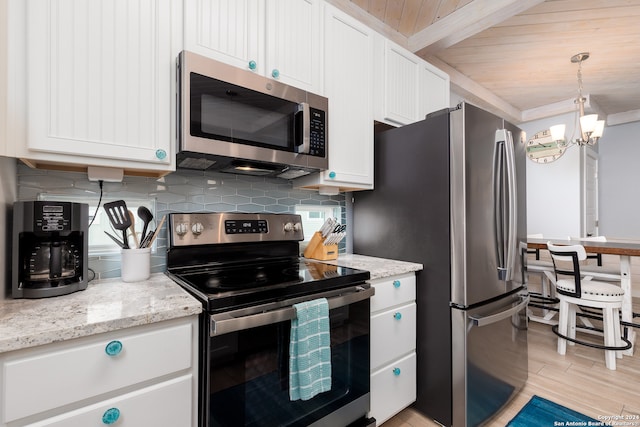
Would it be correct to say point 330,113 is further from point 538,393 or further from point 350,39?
point 538,393

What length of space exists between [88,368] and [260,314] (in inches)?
18.9

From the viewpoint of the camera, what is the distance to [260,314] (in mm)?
1060

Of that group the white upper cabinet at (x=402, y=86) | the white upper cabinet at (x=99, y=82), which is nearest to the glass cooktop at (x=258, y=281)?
the white upper cabinet at (x=99, y=82)

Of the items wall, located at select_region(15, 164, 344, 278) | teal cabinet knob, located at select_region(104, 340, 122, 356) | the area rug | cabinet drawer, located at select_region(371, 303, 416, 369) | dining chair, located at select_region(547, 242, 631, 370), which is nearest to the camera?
teal cabinet knob, located at select_region(104, 340, 122, 356)

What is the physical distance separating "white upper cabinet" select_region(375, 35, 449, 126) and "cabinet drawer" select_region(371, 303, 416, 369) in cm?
122

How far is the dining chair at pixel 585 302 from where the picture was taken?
2.29 metres

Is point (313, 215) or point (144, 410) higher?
point (313, 215)

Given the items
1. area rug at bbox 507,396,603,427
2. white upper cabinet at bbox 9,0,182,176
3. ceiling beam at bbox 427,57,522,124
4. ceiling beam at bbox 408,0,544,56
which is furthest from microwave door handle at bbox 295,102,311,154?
ceiling beam at bbox 427,57,522,124

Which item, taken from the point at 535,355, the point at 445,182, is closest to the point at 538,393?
the point at 535,355

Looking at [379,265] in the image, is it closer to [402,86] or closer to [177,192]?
[177,192]

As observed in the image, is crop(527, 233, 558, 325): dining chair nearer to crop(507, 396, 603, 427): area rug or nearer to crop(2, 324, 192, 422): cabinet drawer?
crop(507, 396, 603, 427): area rug

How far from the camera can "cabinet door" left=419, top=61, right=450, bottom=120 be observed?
232 cm

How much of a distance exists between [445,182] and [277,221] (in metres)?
0.94

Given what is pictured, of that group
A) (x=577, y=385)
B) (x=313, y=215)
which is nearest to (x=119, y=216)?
(x=313, y=215)
